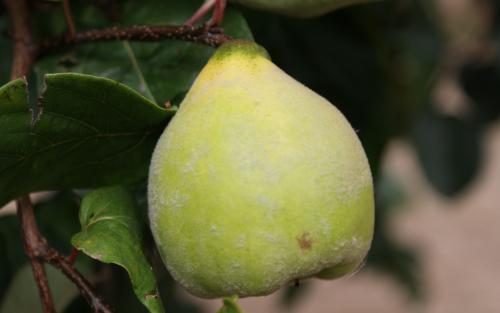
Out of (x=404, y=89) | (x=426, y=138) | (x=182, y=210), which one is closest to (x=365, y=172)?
(x=182, y=210)

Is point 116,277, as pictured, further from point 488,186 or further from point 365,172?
point 488,186

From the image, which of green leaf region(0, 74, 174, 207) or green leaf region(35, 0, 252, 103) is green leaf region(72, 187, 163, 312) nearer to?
green leaf region(0, 74, 174, 207)

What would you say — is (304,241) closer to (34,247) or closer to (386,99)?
(34,247)

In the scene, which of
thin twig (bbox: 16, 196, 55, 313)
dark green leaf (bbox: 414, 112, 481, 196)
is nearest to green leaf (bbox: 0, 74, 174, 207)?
thin twig (bbox: 16, 196, 55, 313)

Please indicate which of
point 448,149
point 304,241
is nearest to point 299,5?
point 304,241

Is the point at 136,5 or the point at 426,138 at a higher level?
the point at 136,5

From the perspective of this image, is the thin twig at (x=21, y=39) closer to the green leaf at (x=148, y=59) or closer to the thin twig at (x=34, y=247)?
the green leaf at (x=148, y=59)
